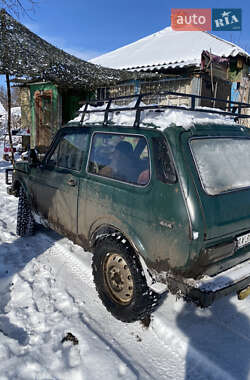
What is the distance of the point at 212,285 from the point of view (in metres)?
2.17

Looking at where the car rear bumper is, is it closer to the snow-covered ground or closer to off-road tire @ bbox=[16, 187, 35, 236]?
the snow-covered ground

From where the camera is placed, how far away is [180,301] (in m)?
3.05

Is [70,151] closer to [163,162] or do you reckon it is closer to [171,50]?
[163,162]

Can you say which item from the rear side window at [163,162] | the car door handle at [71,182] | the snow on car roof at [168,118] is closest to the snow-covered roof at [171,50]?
the snow on car roof at [168,118]

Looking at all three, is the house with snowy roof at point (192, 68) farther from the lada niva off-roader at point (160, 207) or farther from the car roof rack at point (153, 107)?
the lada niva off-roader at point (160, 207)

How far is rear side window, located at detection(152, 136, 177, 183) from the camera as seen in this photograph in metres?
2.24

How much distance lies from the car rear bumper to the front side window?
27.6 inches

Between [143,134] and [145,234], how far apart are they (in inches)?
35.7

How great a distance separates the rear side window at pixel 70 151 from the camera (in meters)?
3.33

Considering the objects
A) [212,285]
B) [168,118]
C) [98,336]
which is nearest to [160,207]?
[212,285]

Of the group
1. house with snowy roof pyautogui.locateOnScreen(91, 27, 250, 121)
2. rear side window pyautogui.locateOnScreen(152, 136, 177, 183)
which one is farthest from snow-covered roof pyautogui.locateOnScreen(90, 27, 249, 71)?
rear side window pyautogui.locateOnScreen(152, 136, 177, 183)

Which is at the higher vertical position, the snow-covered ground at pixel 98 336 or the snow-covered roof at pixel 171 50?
the snow-covered roof at pixel 171 50

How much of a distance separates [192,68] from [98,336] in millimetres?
8918

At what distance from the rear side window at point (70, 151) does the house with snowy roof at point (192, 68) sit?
636 cm
